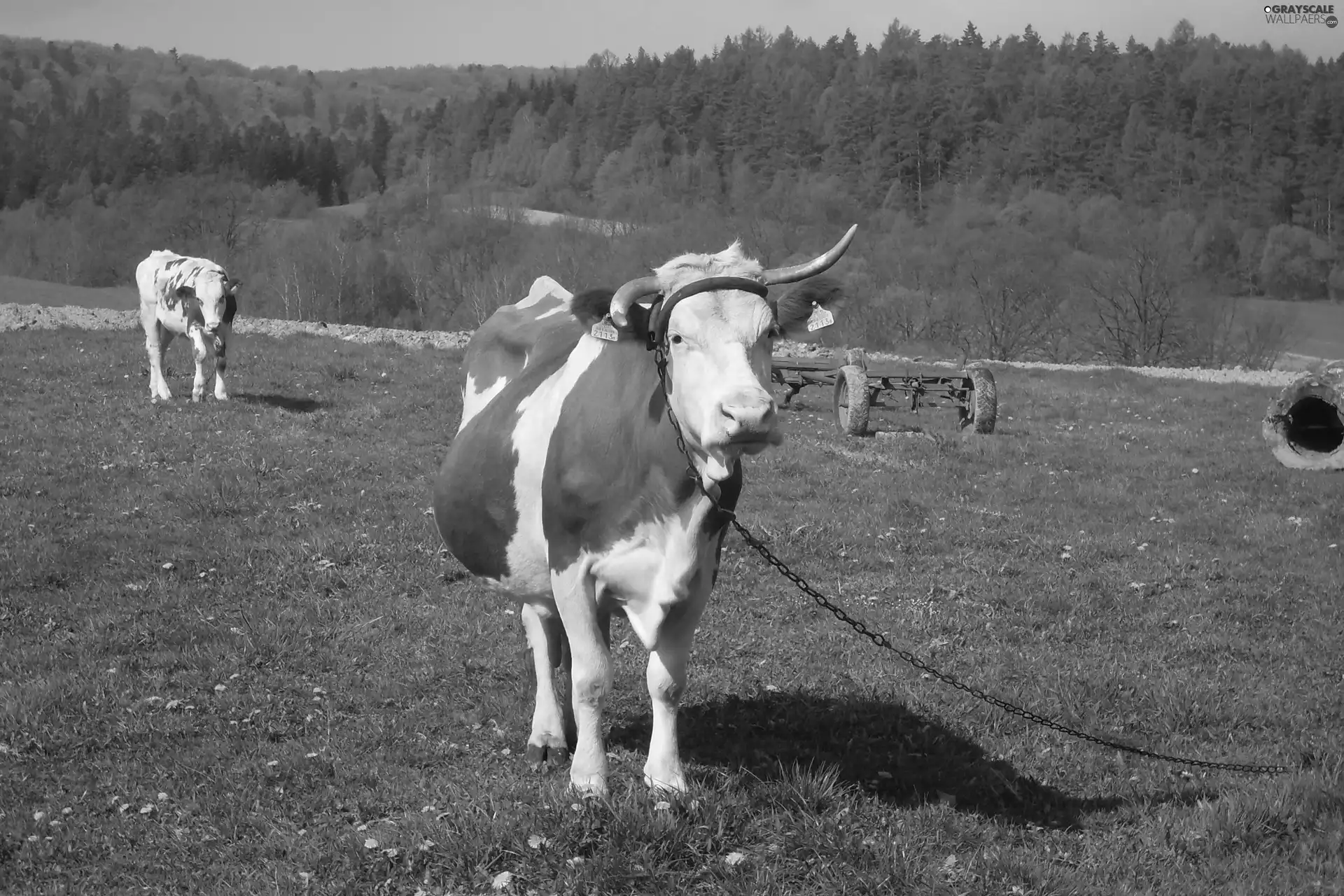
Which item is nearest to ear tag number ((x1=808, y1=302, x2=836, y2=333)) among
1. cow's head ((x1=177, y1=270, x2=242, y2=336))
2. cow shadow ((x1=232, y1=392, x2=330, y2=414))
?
cow shadow ((x1=232, y1=392, x2=330, y2=414))

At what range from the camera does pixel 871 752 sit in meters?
7.39

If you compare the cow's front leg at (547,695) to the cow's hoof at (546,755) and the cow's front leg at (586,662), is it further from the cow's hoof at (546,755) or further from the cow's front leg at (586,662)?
the cow's front leg at (586,662)

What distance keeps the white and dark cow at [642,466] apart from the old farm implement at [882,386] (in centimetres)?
1256

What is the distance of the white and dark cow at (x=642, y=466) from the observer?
215 inches

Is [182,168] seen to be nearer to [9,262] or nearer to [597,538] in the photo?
[9,262]

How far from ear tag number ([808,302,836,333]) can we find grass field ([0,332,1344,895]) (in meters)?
2.37

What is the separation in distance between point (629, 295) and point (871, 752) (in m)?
3.56

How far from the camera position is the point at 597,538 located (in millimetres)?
6098

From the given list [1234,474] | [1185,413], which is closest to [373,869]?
[1234,474]

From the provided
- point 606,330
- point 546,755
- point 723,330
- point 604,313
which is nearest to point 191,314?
point 546,755

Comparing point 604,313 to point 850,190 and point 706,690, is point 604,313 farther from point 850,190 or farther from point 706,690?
point 850,190

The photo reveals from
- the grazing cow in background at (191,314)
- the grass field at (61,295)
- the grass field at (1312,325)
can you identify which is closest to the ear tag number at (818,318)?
the grazing cow in background at (191,314)

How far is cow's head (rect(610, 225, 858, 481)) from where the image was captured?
5.19m

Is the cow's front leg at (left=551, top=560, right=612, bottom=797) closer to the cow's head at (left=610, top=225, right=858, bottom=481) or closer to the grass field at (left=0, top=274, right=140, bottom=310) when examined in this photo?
the cow's head at (left=610, top=225, right=858, bottom=481)
